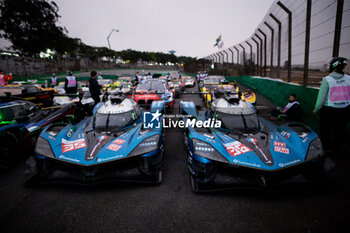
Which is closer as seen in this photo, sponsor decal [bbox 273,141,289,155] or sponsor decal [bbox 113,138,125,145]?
sponsor decal [bbox 273,141,289,155]

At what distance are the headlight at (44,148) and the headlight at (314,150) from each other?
3.63 m

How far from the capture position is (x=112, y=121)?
13.3 ft

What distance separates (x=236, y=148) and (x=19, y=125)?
13.3 ft

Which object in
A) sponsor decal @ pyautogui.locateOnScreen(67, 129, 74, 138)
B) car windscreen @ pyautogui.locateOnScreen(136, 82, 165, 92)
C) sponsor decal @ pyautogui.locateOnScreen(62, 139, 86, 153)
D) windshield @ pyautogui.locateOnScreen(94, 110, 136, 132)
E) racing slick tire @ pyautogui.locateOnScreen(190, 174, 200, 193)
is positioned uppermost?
car windscreen @ pyautogui.locateOnScreen(136, 82, 165, 92)

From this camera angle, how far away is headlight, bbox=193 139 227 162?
8.86ft

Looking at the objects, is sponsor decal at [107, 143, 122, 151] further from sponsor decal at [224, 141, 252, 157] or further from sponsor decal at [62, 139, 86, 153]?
sponsor decal at [224, 141, 252, 157]

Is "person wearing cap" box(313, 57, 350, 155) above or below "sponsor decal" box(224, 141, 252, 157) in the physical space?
above

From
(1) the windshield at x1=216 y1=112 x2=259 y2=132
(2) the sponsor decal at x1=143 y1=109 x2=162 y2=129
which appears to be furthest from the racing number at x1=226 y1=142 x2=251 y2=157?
(2) the sponsor decal at x1=143 y1=109 x2=162 y2=129

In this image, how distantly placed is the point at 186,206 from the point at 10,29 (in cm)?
3988

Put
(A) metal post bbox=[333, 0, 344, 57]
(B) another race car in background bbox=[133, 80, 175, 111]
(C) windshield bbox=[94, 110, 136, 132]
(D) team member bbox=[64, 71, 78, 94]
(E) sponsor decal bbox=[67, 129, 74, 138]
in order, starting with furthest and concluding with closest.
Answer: (D) team member bbox=[64, 71, 78, 94], (B) another race car in background bbox=[133, 80, 175, 111], (A) metal post bbox=[333, 0, 344, 57], (C) windshield bbox=[94, 110, 136, 132], (E) sponsor decal bbox=[67, 129, 74, 138]

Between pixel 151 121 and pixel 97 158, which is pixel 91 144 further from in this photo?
pixel 151 121

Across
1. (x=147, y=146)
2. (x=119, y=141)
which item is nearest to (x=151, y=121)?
(x=119, y=141)

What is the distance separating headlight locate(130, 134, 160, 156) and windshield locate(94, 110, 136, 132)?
100 centimetres

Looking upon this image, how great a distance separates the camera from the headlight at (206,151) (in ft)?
8.86
